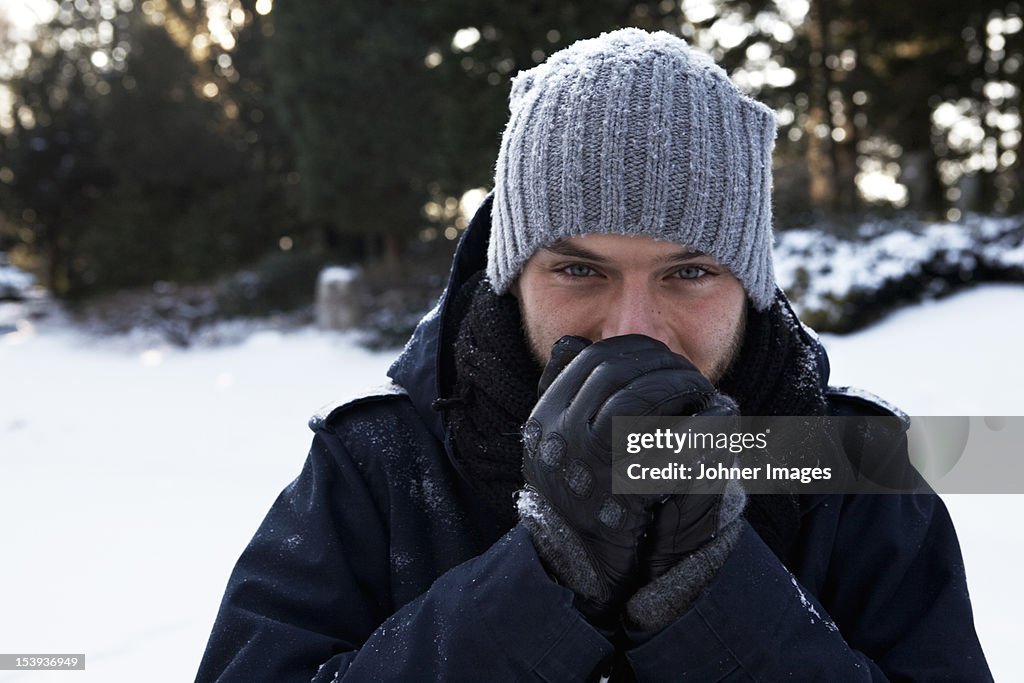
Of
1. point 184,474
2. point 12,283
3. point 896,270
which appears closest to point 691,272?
point 184,474

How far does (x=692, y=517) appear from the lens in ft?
3.96

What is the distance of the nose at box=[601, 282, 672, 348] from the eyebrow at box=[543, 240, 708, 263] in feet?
0.27

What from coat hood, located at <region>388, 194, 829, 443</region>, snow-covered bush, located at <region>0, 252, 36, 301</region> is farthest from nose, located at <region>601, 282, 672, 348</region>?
snow-covered bush, located at <region>0, 252, 36, 301</region>

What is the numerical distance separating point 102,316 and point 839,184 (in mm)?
12332

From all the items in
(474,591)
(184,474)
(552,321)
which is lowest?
(184,474)

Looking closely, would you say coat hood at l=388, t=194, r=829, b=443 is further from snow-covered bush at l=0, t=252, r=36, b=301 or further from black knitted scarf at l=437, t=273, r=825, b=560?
snow-covered bush at l=0, t=252, r=36, b=301

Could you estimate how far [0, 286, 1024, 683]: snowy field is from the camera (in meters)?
3.53

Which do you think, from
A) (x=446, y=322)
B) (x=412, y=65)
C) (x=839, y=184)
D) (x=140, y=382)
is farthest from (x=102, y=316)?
(x=446, y=322)

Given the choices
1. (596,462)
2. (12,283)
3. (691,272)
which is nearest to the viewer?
(596,462)

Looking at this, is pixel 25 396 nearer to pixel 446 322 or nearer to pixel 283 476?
pixel 283 476

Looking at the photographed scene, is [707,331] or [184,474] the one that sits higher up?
[707,331]

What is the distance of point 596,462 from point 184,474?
18.1 ft

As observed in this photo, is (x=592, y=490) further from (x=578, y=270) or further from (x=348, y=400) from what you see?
(x=348, y=400)

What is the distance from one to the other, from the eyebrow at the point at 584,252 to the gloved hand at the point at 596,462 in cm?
34
